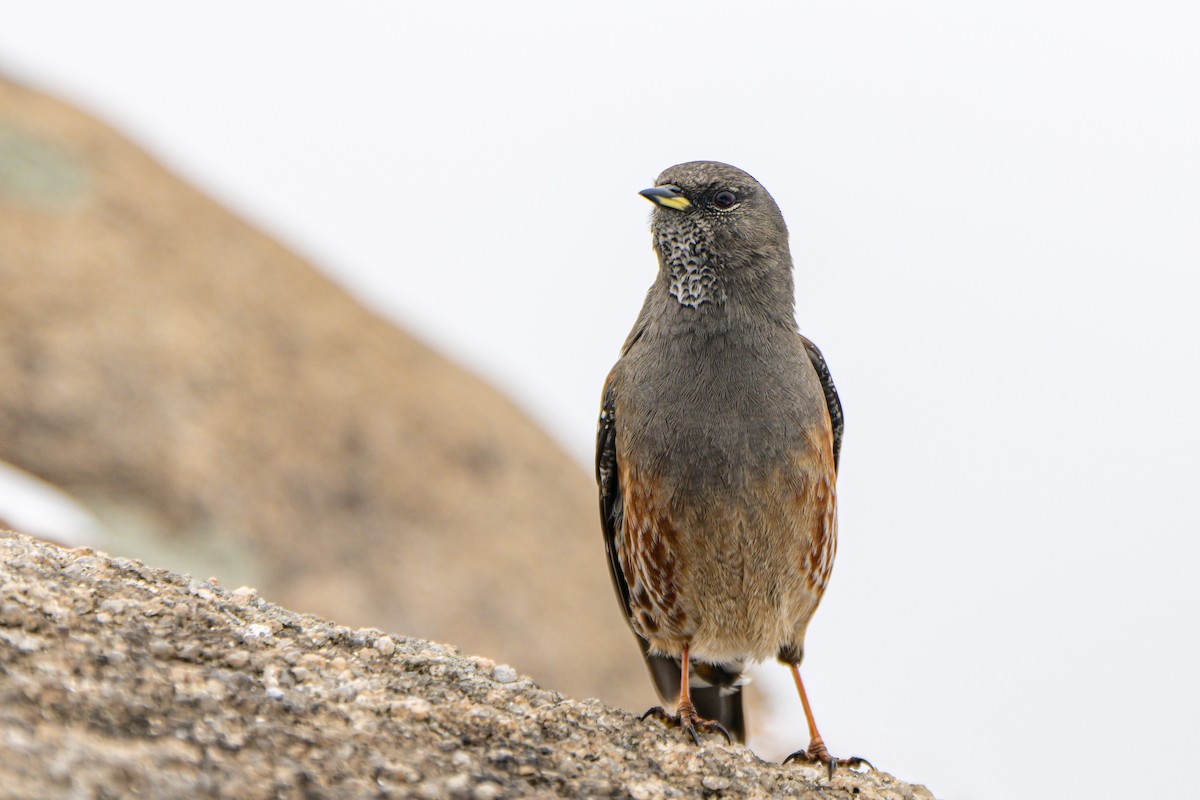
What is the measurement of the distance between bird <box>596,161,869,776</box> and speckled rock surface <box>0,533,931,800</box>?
3.30 ft

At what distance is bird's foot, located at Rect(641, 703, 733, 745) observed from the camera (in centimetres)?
589

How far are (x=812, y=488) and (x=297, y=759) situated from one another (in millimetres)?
3278

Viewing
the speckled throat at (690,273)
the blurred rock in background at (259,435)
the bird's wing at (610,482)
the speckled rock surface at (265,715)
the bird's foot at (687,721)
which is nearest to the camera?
the speckled rock surface at (265,715)

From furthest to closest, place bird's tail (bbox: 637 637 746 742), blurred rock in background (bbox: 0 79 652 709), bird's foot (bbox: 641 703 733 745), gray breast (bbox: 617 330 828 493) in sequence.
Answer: blurred rock in background (bbox: 0 79 652 709) < bird's tail (bbox: 637 637 746 742) < gray breast (bbox: 617 330 828 493) < bird's foot (bbox: 641 703 733 745)

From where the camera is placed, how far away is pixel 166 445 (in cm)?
1508

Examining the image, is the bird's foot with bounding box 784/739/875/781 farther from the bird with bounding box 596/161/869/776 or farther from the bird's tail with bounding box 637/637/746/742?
the bird's tail with bounding box 637/637/746/742

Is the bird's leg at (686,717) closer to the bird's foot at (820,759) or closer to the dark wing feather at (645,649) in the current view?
the bird's foot at (820,759)

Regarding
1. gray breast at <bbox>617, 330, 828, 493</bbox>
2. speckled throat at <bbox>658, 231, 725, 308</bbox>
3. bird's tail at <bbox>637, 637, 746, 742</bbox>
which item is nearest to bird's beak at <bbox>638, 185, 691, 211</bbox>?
speckled throat at <bbox>658, 231, 725, 308</bbox>

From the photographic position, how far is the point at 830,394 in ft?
23.6

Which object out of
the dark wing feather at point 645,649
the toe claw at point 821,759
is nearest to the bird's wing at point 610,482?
the dark wing feather at point 645,649

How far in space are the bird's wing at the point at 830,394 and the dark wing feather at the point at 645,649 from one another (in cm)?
121

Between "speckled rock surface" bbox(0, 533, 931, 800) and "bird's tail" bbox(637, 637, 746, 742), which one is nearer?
"speckled rock surface" bbox(0, 533, 931, 800)

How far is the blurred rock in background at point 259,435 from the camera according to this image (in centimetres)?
1473

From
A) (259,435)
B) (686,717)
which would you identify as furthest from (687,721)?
(259,435)
